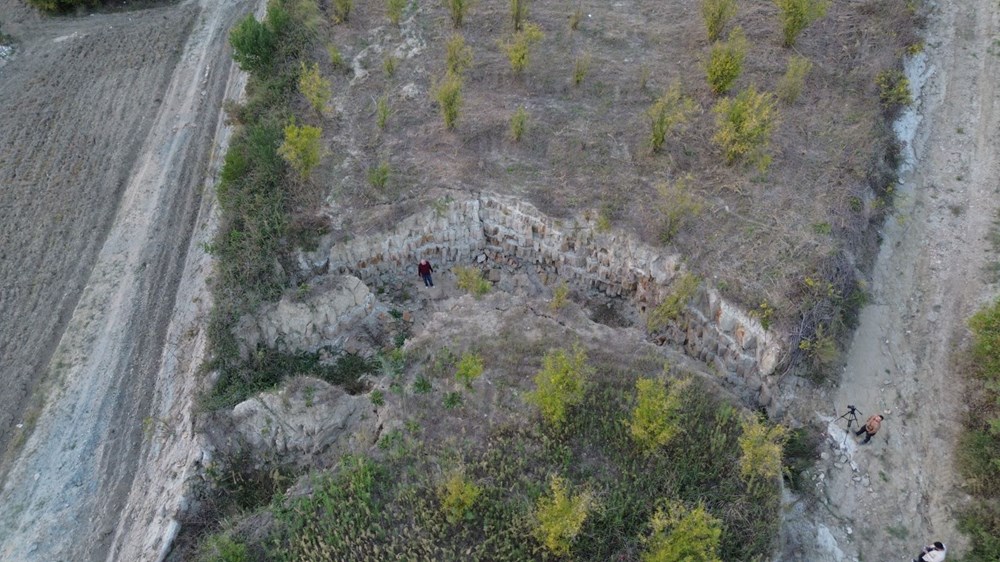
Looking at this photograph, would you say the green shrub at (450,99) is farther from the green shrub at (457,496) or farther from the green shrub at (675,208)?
the green shrub at (457,496)

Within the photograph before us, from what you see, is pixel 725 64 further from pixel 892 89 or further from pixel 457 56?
pixel 457 56

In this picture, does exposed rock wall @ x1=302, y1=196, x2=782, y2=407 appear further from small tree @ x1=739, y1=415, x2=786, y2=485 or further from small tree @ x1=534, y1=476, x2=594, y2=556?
small tree @ x1=534, y1=476, x2=594, y2=556

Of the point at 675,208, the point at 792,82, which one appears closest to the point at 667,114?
the point at 675,208

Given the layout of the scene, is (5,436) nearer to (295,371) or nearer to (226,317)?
(226,317)

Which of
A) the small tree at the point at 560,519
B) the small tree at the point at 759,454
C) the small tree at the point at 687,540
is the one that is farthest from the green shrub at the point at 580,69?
the small tree at the point at 687,540

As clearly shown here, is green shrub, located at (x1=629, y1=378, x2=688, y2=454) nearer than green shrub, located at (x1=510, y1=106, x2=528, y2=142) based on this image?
Yes

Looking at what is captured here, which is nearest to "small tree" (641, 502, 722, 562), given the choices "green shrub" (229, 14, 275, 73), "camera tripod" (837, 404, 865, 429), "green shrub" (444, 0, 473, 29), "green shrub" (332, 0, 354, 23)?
"camera tripod" (837, 404, 865, 429)

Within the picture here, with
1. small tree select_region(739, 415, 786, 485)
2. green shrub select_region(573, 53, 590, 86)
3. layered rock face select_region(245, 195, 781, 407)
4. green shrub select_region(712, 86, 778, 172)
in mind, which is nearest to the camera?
small tree select_region(739, 415, 786, 485)
